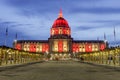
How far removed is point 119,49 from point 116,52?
652 cm

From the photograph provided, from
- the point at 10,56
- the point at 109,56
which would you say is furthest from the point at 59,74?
the point at 10,56

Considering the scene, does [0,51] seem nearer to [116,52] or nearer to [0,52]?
[0,52]

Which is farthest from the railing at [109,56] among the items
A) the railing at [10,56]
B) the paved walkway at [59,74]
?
the paved walkway at [59,74]

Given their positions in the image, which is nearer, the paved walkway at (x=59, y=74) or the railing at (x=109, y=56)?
the paved walkway at (x=59, y=74)

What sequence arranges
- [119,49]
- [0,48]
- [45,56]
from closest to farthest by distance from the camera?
[0,48] → [119,49] → [45,56]

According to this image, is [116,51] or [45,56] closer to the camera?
[116,51]

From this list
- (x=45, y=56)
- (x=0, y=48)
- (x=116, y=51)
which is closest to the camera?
(x=0, y=48)

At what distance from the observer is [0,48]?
178 feet

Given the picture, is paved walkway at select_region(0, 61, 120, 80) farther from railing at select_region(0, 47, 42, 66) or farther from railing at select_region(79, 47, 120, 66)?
railing at select_region(79, 47, 120, 66)

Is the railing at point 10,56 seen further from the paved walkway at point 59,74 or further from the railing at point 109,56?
the railing at point 109,56

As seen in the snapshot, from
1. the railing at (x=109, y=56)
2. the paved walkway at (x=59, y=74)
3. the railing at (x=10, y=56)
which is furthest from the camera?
the railing at (x=109, y=56)

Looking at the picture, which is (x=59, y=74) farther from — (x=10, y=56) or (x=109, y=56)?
(x=10, y=56)

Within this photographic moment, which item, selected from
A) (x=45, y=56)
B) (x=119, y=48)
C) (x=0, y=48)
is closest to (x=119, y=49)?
(x=119, y=48)

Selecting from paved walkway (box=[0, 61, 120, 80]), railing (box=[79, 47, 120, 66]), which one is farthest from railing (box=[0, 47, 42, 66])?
railing (box=[79, 47, 120, 66])
